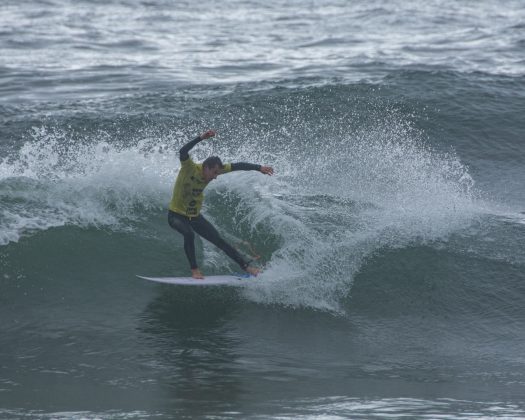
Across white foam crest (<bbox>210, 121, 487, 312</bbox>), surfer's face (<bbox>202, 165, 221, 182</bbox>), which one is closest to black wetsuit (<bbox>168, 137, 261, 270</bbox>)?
surfer's face (<bbox>202, 165, 221, 182</bbox>)

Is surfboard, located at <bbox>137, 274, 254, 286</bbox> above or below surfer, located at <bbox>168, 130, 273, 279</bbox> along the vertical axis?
below

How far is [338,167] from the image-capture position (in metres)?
15.5

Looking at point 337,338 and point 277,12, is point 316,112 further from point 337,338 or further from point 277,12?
point 277,12

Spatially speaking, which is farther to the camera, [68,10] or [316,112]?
[68,10]

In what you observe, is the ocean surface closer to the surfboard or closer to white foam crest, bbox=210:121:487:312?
white foam crest, bbox=210:121:487:312

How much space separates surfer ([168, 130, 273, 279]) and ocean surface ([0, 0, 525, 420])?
64 cm

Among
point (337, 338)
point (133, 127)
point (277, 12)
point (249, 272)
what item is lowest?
point (337, 338)

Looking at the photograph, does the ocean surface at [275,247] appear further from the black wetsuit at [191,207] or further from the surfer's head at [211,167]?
the surfer's head at [211,167]

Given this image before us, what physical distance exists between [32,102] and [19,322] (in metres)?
11.2

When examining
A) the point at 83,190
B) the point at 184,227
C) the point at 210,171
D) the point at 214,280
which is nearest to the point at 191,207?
the point at 184,227

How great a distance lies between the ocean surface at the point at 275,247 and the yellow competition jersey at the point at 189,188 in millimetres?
1284

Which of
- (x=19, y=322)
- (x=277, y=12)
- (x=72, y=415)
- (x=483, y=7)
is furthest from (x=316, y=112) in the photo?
(x=483, y=7)

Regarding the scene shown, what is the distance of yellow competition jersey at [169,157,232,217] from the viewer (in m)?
9.91

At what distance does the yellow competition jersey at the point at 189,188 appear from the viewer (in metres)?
9.91
